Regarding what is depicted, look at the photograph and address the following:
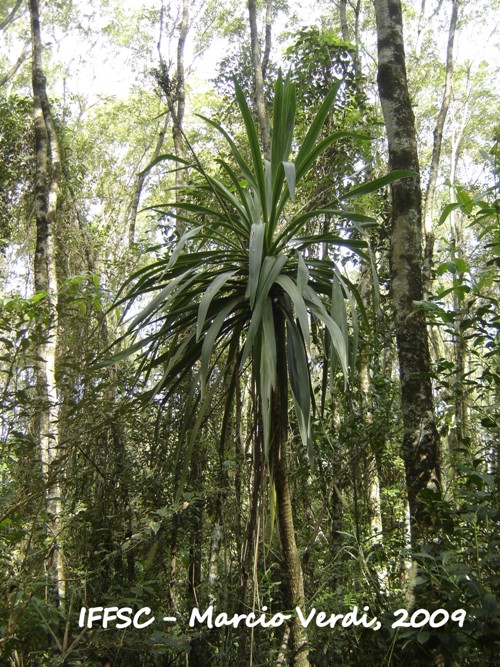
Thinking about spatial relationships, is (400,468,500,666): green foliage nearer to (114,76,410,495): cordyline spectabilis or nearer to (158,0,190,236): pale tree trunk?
(114,76,410,495): cordyline spectabilis

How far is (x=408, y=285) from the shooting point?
307 cm

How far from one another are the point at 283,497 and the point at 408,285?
47.9 inches

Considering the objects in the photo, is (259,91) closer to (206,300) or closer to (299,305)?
(206,300)

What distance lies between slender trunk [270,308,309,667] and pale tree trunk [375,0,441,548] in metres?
0.54

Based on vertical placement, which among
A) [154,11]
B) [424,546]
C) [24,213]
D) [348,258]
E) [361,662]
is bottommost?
[361,662]

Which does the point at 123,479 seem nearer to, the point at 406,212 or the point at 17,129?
the point at 406,212

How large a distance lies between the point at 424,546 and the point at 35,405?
2.00 m

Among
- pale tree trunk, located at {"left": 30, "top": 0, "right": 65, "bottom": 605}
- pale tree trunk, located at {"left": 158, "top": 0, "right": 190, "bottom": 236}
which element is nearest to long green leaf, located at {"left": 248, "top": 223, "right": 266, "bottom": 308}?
pale tree trunk, located at {"left": 30, "top": 0, "right": 65, "bottom": 605}

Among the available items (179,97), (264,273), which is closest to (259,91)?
(179,97)

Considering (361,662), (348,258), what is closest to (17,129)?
(348,258)

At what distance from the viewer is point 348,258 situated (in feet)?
20.9

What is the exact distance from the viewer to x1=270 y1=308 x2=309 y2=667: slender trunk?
8.32 feet

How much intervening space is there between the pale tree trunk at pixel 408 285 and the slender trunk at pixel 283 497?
0.54 metres

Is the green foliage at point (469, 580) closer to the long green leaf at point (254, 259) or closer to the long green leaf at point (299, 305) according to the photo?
the long green leaf at point (299, 305)
